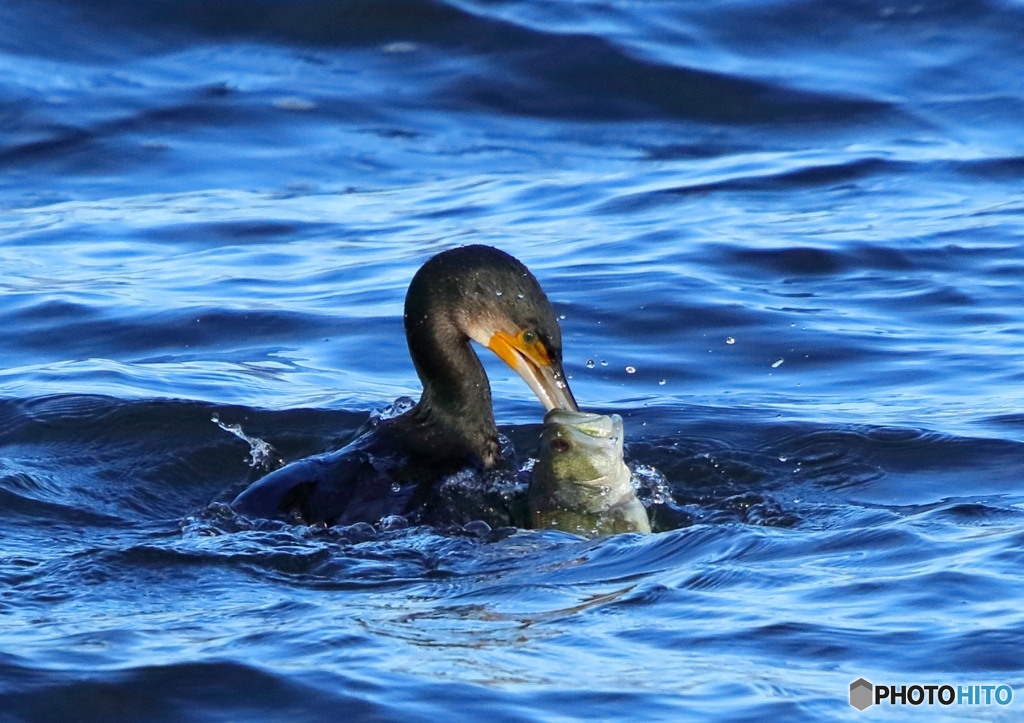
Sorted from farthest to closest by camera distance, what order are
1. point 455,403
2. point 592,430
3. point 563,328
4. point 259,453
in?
point 563,328
point 259,453
point 455,403
point 592,430

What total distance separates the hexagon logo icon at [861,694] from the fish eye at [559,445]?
1107 millimetres

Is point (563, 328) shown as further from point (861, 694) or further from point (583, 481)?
point (861, 694)

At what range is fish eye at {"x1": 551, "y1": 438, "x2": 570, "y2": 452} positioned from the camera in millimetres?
4789

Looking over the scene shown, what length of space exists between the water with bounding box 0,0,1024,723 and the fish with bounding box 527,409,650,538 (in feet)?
0.31

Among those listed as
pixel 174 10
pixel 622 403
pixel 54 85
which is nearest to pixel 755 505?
pixel 622 403

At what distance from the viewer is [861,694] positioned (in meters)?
3.92

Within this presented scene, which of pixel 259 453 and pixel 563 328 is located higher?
pixel 563 328

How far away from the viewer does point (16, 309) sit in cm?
Result: 870

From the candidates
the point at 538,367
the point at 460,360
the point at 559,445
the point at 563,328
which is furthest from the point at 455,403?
the point at 563,328

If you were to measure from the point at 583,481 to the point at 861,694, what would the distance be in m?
1.14

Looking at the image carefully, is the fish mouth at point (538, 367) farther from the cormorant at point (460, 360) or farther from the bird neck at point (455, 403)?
the bird neck at point (455, 403)

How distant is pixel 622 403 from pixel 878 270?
269cm

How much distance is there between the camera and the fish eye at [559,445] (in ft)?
15.7

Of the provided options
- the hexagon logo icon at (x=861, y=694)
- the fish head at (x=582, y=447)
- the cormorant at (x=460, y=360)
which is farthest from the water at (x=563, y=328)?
the cormorant at (x=460, y=360)
